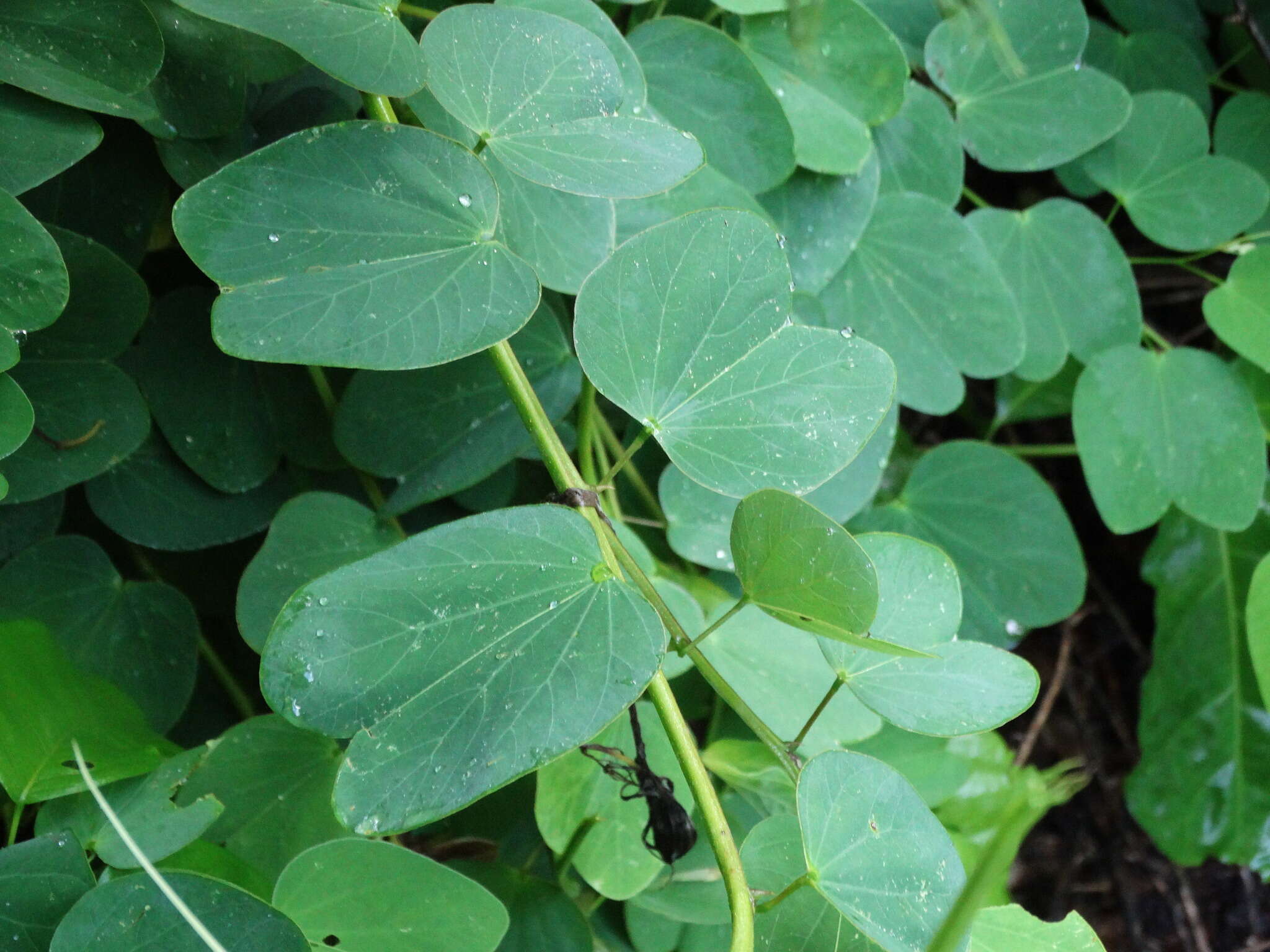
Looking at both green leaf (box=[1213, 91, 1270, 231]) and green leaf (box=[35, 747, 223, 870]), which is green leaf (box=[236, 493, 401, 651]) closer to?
green leaf (box=[35, 747, 223, 870])

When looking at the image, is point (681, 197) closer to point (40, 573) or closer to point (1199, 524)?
point (40, 573)

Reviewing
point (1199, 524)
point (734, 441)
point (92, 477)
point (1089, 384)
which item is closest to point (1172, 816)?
point (1199, 524)

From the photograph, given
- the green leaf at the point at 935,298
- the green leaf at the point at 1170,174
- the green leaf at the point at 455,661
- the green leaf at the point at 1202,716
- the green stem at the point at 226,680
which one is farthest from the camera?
the green leaf at the point at 1202,716

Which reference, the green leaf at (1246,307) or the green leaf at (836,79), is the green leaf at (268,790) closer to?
the green leaf at (836,79)

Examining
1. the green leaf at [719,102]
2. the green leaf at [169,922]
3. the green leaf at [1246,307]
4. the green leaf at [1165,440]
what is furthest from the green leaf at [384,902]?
the green leaf at [1246,307]

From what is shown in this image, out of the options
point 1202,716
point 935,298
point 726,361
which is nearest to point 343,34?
point 726,361

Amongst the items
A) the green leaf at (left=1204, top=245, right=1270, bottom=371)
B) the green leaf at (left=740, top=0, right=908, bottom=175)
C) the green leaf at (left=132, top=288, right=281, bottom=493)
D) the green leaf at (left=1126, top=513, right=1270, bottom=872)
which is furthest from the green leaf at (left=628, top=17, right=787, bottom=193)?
the green leaf at (left=1126, top=513, right=1270, bottom=872)
